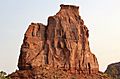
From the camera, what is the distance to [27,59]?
11762 centimetres

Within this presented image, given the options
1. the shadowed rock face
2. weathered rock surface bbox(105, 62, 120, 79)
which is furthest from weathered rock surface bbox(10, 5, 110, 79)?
weathered rock surface bbox(105, 62, 120, 79)

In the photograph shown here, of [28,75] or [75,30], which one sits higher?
[75,30]

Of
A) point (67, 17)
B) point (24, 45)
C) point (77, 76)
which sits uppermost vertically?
point (67, 17)

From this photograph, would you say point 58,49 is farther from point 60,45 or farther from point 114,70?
point 114,70

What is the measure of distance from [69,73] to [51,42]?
32.5 feet

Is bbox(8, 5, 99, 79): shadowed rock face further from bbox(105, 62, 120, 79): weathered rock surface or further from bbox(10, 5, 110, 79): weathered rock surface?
bbox(105, 62, 120, 79): weathered rock surface

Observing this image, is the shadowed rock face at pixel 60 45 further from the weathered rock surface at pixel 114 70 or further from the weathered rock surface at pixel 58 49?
the weathered rock surface at pixel 114 70

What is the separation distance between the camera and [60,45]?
12456 cm

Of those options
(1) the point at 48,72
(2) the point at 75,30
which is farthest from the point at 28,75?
(2) the point at 75,30

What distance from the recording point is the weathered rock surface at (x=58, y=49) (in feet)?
384

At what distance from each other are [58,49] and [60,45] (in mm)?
1306

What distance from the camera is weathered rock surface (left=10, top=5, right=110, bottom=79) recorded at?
384ft

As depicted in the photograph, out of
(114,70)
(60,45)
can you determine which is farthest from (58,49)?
(114,70)

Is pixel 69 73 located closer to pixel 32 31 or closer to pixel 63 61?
pixel 63 61
